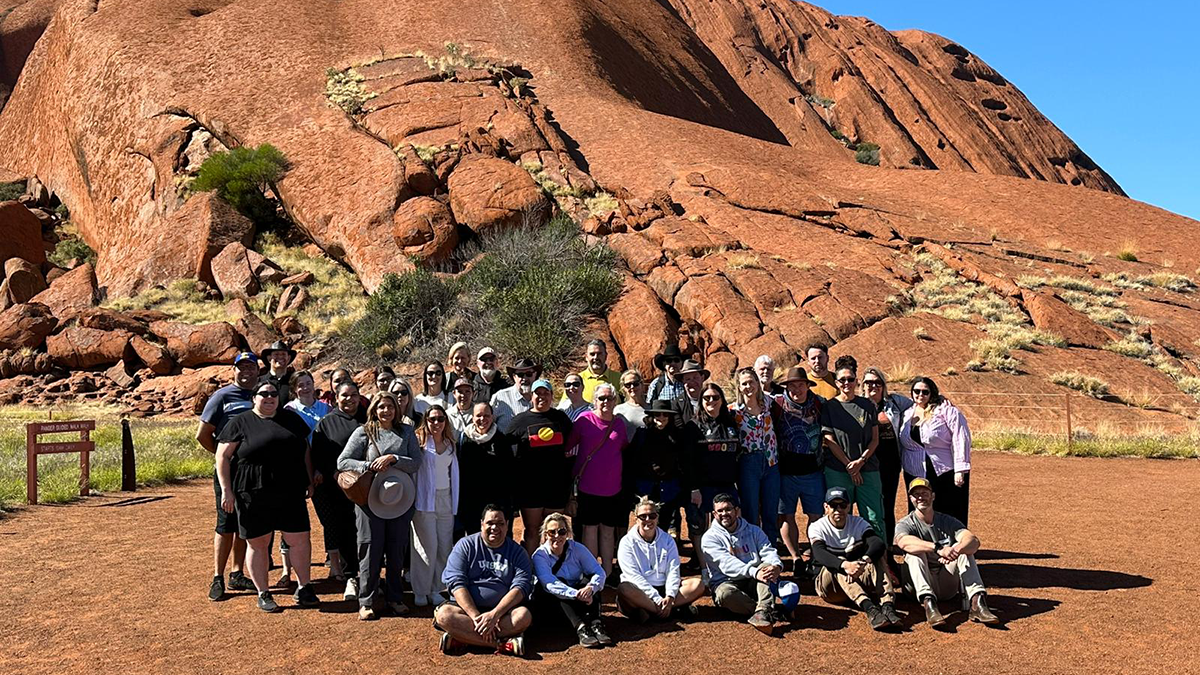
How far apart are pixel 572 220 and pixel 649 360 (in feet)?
21.9

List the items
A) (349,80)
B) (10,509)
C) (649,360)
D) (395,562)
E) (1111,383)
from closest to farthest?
1. (395,562)
2. (10,509)
3. (1111,383)
4. (649,360)
5. (349,80)

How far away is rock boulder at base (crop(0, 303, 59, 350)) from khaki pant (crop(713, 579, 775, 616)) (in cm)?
2401

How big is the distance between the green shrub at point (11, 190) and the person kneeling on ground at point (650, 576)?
4178 centimetres

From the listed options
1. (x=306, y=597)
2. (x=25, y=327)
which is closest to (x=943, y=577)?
(x=306, y=597)

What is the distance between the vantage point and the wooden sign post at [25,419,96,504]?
12.2 metres

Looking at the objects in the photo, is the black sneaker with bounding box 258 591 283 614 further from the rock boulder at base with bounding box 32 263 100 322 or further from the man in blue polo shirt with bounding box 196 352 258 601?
the rock boulder at base with bounding box 32 263 100 322

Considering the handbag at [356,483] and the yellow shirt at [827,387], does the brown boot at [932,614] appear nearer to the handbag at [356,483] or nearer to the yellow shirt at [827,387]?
the yellow shirt at [827,387]

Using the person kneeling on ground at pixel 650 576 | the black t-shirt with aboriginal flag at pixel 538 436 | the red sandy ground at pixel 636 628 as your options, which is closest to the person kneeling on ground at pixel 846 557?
the red sandy ground at pixel 636 628

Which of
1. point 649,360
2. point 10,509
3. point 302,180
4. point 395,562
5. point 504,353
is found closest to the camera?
point 395,562

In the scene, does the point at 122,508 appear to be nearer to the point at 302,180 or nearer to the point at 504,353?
the point at 504,353

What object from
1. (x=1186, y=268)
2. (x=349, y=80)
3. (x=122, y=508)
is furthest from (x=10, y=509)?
(x=1186, y=268)

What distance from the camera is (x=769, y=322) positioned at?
2034 centimetres

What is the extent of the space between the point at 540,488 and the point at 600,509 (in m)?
0.53

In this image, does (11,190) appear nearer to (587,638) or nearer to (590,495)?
(590,495)
